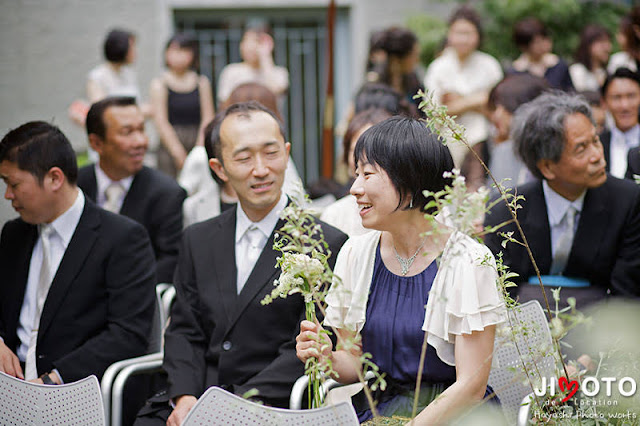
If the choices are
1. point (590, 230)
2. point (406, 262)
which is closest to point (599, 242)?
point (590, 230)

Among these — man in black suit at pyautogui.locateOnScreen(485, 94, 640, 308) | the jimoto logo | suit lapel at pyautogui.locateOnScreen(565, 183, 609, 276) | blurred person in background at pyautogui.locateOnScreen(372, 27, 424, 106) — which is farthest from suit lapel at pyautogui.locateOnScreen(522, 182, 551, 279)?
blurred person in background at pyautogui.locateOnScreen(372, 27, 424, 106)

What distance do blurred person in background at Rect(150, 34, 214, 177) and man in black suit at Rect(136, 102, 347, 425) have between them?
3.97 metres

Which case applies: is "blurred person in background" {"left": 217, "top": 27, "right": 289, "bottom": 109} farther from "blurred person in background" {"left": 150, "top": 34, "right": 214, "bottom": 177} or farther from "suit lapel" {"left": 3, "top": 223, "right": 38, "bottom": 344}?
"suit lapel" {"left": 3, "top": 223, "right": 38, "bottom": 344}

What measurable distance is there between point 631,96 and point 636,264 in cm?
183

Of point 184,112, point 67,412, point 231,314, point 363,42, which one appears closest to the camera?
point 67,412

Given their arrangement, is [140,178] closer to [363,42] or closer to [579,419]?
[579,419]

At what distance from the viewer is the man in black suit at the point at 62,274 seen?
3.52 metres

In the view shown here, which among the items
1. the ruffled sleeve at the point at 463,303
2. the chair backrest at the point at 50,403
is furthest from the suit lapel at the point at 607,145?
the chair backrest at the point at 50,403

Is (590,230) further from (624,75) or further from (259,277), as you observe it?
(624,75)

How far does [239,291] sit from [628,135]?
2.97m

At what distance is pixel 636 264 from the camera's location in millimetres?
3666

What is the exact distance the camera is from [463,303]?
2.57m

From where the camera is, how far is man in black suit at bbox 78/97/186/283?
15.5ft

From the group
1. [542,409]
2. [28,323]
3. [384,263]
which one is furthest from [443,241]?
[28,323]
